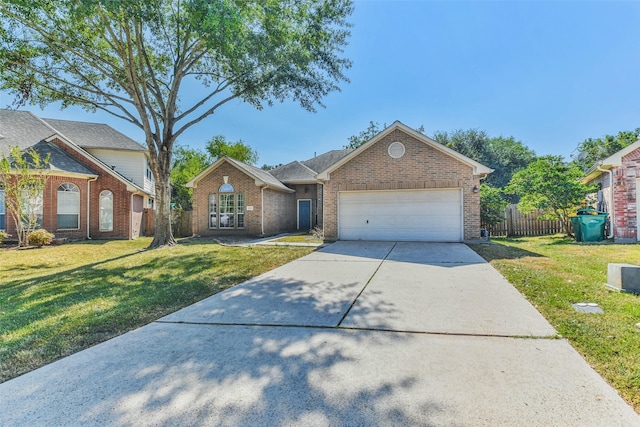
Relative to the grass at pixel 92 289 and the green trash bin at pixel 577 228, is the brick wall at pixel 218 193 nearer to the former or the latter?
the grass at pixel 92 289

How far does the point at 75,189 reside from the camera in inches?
592

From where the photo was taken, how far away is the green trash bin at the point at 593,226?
11672 millimetres

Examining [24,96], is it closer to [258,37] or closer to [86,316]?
[258,37]

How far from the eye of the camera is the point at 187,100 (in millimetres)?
16188

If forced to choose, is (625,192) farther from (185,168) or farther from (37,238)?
(185,168)

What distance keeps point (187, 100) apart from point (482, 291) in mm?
16423

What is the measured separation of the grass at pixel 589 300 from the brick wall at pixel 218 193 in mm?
11701

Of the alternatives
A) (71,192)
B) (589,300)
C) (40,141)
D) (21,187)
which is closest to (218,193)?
(71,192)

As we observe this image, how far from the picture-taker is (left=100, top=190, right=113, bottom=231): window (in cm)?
1596

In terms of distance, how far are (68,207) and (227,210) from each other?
7.44 metres

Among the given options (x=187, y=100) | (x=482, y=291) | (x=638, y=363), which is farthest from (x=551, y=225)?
(x=187, y=100)

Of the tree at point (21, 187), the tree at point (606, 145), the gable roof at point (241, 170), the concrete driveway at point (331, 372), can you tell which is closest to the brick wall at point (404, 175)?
the gable roof at point (241, 170)

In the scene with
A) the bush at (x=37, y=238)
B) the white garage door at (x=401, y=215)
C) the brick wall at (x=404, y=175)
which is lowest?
the bush at (x=37, y=238)

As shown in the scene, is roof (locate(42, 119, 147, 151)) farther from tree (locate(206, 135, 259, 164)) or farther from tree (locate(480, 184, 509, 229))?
tree (locate(480, 184, 509, 229))
